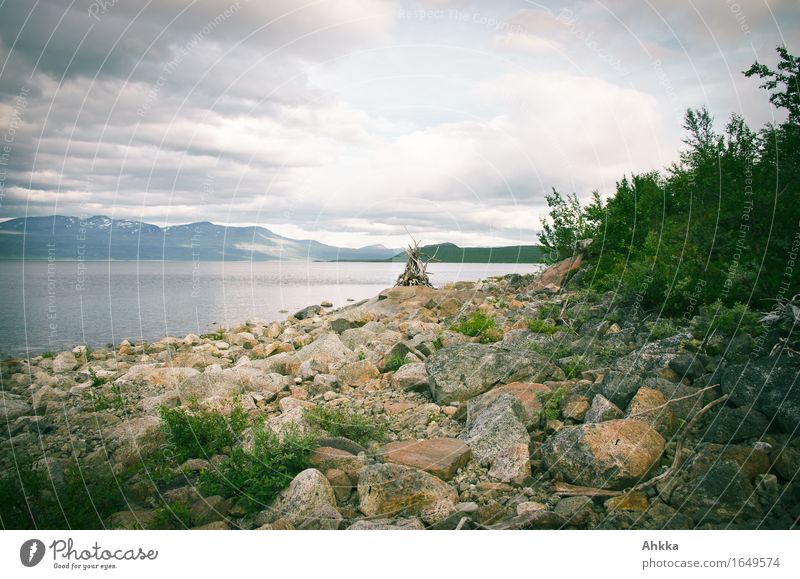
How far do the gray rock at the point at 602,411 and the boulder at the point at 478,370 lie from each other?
1913mm

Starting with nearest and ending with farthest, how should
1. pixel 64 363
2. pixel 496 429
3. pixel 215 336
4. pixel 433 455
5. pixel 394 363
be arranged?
pixel 433 455 < pixel 496 429 < pixel 394 363 < pixel 64 363 < pixel 215 336

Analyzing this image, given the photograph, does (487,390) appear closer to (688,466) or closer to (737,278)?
(688,466)

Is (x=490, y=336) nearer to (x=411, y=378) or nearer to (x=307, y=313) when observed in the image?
(x=411, y=378)

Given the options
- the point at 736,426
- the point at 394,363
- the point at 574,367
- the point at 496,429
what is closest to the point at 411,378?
the point at 394,363

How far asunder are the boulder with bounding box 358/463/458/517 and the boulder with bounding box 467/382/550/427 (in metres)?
1.97

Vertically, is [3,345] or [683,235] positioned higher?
[683,235]

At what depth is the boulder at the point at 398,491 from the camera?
18.6 feet

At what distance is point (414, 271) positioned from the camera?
27.8 m

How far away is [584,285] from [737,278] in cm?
843

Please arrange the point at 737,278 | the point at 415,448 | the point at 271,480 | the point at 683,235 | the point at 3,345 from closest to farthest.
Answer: the point at 271,480 < the point at 415,448 < the point at 737,278 < the point at 683,235 < the point at 3,345

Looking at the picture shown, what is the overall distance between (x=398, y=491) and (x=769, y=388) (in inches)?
186
